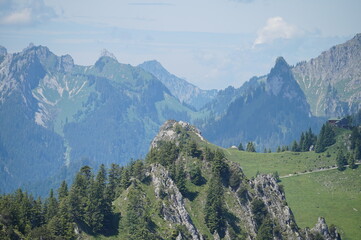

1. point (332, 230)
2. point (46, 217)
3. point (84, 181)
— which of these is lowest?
point (332, 230)

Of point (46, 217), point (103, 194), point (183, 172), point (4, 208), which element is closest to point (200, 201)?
point (183, 172)

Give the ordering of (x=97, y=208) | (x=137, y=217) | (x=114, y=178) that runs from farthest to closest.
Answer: (x=114, y=178)
(x=137, y=217)
(x=97, y=208)

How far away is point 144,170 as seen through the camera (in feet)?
488

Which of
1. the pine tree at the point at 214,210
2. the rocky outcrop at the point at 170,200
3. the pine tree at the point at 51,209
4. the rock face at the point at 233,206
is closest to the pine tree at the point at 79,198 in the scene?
the pine tree at the point at 51,209

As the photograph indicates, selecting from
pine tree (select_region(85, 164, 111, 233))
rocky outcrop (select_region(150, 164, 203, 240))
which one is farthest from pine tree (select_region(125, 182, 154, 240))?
rocky outcrop (select_region(150, 164, 203, 240))

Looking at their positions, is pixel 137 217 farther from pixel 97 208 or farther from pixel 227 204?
pixel 227 204

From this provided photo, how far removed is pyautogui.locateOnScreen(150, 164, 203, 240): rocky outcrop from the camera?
13600cm

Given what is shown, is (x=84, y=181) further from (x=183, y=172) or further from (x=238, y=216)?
(x=238, y=216)

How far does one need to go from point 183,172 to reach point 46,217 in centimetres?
5019

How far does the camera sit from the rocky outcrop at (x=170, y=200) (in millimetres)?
136000

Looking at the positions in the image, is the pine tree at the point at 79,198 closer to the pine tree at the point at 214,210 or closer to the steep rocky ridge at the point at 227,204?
the steep rocky ridge at the point at 227,204

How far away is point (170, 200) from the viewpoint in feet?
463

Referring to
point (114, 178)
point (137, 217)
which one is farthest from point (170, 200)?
point (114, 178)

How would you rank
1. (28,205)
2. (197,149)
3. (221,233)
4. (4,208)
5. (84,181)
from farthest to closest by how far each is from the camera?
(197,149) → (221,233) → (84,181) → (28,205) → (4,208)
